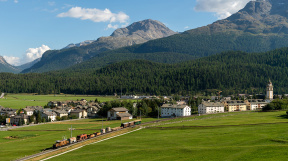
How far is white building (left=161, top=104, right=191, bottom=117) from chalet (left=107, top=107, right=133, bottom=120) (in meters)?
18.9

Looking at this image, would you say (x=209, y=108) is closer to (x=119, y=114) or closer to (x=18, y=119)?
(x=119, y=114)

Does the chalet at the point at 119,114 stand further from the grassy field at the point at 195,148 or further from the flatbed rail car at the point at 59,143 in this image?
the flatbed rail car at the point at 59,143

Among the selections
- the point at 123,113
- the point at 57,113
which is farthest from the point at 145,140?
the point at 57,113

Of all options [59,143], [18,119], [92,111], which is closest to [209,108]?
[92,111]

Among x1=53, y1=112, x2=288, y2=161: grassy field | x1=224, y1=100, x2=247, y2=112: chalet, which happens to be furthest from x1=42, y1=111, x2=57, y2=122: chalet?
x1=224, y1=100, x2=247, y2=112: chalet

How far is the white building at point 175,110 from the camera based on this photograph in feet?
486

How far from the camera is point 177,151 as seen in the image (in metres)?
53.6

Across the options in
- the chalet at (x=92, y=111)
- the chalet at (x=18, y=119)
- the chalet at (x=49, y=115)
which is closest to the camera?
the chalet at (x=18, y=119)

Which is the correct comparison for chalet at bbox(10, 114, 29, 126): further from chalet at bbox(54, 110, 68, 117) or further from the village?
chalet at bbox(54, 110, 68, 117)

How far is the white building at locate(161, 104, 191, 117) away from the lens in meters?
148

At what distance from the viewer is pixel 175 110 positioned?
491ft

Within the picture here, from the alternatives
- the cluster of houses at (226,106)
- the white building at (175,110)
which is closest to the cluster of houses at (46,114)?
the white building at (175,110)

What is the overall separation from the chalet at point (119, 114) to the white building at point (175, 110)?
1889 centimetres

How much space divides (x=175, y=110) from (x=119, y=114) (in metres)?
27.8
